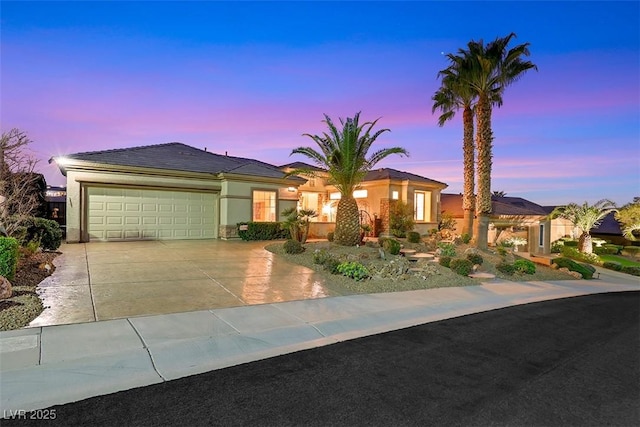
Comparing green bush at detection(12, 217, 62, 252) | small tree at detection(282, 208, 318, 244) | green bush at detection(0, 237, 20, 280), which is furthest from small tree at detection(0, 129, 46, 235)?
small tree at detection(282, 208, 318, 244)

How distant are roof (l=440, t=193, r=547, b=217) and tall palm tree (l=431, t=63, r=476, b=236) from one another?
686 cm

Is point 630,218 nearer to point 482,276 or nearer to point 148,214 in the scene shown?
point 482,276

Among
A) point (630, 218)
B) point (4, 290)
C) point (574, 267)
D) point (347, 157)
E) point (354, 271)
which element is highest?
point (347, 157)

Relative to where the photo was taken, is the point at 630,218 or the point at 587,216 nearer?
the point at 587,216

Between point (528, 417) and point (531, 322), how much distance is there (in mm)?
4347

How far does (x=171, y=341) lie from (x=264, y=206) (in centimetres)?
1524

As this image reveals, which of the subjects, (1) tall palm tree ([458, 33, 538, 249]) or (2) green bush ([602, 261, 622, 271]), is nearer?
(1) tall palm tree ([458, 33, 538, 249])

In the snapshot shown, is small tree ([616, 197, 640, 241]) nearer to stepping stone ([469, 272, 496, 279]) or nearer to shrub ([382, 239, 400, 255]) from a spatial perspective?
stepping stone ([469, 272, 496, 279])

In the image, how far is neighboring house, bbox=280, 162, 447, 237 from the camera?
73.8 ft

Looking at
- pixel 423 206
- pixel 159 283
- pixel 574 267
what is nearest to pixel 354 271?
pixel 159 283

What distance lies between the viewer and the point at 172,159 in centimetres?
1897

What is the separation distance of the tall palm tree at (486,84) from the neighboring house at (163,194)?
979 cm

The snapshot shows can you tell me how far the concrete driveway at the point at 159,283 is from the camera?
6.27 meters

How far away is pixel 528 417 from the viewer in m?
3.25
